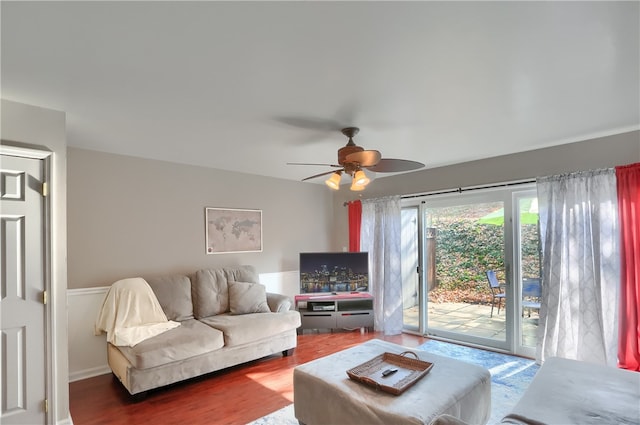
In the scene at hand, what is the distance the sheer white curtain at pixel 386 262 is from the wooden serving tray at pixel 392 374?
236cm

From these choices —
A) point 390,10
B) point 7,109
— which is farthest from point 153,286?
point 390,10

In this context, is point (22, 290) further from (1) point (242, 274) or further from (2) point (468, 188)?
(2) point (468, 188)

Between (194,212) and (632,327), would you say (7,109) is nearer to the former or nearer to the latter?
(194,212)

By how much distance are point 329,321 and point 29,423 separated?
340 centimetres

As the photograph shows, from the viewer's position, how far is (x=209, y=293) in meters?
4.06

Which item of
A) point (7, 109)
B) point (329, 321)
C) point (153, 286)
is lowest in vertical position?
point (329, 321)

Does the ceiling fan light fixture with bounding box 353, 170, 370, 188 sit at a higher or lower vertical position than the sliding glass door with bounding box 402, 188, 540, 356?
higher

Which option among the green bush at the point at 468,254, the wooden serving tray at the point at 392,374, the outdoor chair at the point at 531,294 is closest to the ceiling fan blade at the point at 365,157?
the wooden serving tray at the point at 392,374

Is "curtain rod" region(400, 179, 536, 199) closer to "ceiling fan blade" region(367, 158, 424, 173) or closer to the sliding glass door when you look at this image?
the sliding glass door

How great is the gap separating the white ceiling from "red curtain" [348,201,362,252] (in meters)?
2.39

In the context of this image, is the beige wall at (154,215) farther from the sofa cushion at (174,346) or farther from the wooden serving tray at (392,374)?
the wooden serving tray at (392,374)

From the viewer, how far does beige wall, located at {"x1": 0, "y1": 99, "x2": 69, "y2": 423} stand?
2328 mm

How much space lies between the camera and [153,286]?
3.69 meters

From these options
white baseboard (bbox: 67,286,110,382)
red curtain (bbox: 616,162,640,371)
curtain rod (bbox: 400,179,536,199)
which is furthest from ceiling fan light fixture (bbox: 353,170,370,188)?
white baseboard (bbox: 67,286,110,382)
